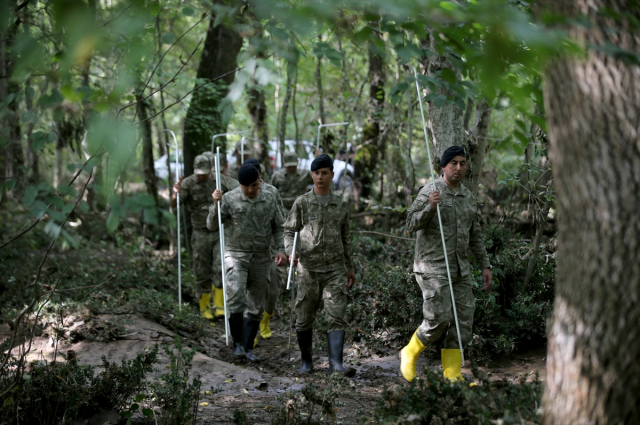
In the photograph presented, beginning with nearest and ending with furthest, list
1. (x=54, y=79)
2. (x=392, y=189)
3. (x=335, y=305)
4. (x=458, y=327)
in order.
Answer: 1. (x=54, y=79)
2. (x=458, y=327)
3. (x=335, y=305)
4. (x=392, y=189)

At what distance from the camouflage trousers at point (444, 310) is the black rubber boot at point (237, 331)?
258cm

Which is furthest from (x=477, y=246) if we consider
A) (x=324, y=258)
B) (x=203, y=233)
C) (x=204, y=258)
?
(x=203, y=233)

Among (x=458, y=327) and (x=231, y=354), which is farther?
(x=231, y=354)

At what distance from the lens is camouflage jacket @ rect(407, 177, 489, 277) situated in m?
6.17

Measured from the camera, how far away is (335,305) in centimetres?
675

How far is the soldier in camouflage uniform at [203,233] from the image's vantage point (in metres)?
10.2

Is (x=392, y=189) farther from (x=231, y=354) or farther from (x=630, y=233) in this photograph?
(x=630, y=233)

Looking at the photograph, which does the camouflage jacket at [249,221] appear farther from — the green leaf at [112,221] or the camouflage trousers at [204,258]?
the green leaf at [112,221]

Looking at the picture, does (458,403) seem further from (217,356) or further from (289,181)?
(289,181)

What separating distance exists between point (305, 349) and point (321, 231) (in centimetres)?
141

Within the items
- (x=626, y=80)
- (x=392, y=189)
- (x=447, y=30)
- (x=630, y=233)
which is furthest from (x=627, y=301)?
(x=392, y=189)

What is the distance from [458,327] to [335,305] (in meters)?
1.38

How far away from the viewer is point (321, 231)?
6.82 m

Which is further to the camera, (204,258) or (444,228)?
(204,258)
